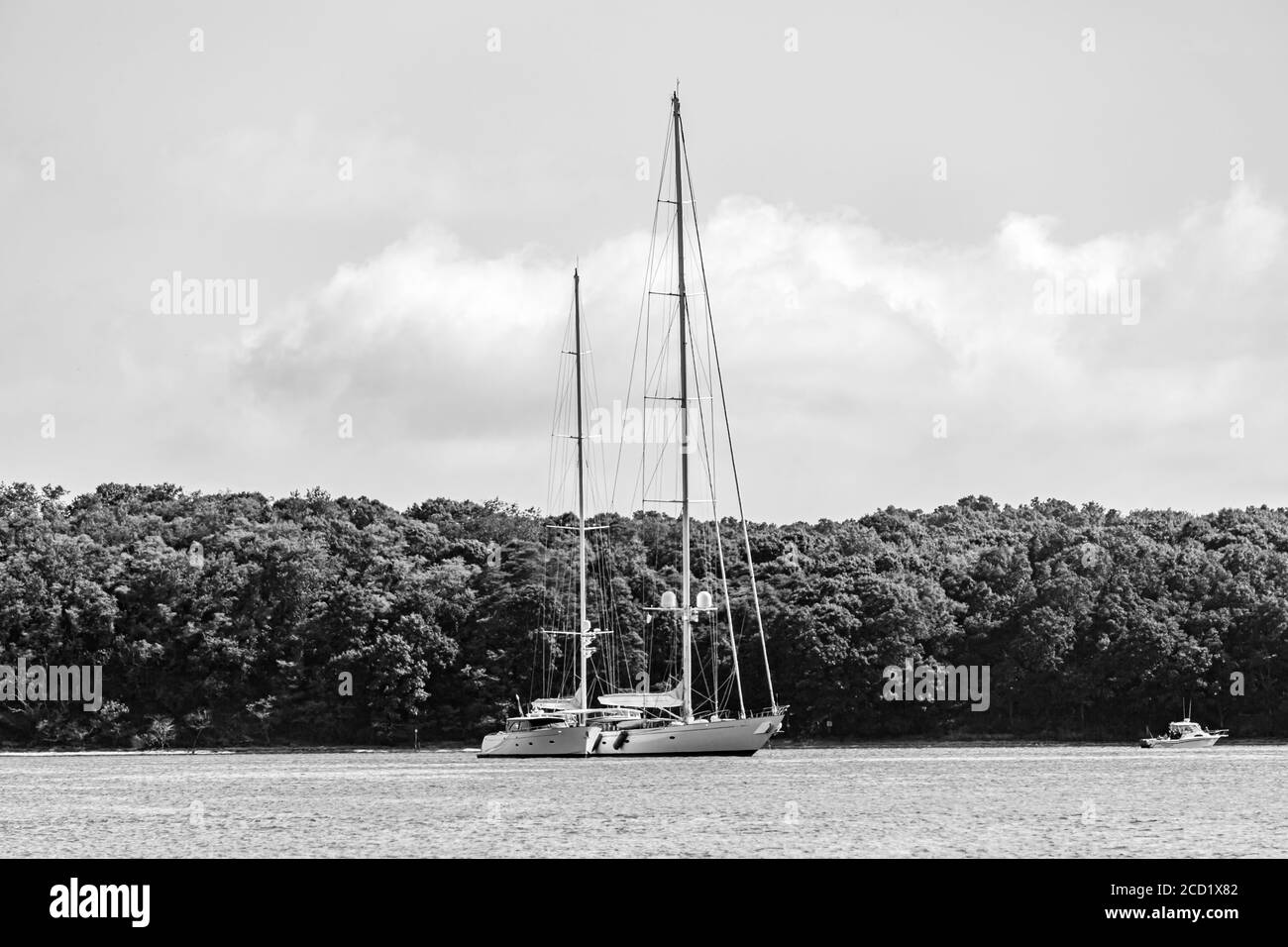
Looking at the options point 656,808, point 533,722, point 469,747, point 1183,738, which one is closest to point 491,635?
point 469,747

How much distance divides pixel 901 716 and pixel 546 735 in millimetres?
34012

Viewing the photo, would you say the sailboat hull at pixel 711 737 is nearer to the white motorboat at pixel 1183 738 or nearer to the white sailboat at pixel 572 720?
the white sailboat at pixel 572 720

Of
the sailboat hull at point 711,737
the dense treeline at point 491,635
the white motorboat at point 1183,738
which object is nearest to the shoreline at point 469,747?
the dense treeline at point 491,635

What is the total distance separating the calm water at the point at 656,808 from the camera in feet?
153

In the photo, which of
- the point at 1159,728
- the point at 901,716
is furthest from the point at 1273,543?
the point at 901,716

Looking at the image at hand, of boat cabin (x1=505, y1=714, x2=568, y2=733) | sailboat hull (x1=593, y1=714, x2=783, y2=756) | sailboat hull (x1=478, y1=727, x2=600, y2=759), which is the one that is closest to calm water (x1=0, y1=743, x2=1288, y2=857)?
sailboat hull (x1=593, y1=714, x2=783, y2=756)

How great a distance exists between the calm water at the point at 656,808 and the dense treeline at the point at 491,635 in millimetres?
23468

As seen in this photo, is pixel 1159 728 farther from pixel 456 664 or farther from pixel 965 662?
pixel 456 664

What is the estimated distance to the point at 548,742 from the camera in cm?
9800

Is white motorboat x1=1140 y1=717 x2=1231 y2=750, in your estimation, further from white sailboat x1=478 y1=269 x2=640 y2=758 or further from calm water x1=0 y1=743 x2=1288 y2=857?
white sailboat x1=478 y1=269 x2=640 y2=758

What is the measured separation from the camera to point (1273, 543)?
14200cm
